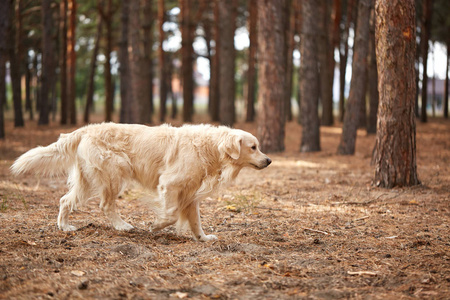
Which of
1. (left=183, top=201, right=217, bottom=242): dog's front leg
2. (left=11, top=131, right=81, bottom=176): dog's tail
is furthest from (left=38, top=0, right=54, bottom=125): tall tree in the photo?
(left=183, top=201, right=217, bottom=242): dog's front leg

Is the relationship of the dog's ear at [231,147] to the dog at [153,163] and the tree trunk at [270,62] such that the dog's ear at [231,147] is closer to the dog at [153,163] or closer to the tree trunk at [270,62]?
the dog at [153,163]

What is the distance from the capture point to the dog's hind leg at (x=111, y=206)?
238 inches

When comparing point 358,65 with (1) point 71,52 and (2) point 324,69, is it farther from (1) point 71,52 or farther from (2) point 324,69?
(1) point 71,52

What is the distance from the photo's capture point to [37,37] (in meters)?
29.4

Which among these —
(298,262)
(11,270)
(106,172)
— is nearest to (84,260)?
(11,270)

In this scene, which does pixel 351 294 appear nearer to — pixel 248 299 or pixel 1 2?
pixel 248 299

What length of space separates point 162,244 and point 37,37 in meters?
27.6

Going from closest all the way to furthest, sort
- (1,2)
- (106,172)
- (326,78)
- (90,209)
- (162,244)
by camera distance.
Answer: (162,244) < (106,172) < (90,209) < (1,2) < (326,78)

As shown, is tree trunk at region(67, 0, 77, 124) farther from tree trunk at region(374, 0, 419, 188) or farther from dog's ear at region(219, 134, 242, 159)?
dog's ear at region(219, 134, 242, 159)

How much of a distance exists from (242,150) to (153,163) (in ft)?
3.86

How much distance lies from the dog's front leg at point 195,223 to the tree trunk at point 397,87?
4.34 meters

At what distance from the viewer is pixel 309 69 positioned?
15.1 meters

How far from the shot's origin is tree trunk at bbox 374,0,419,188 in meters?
8.45

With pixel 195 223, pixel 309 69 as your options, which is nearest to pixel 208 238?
pixel 195 223
